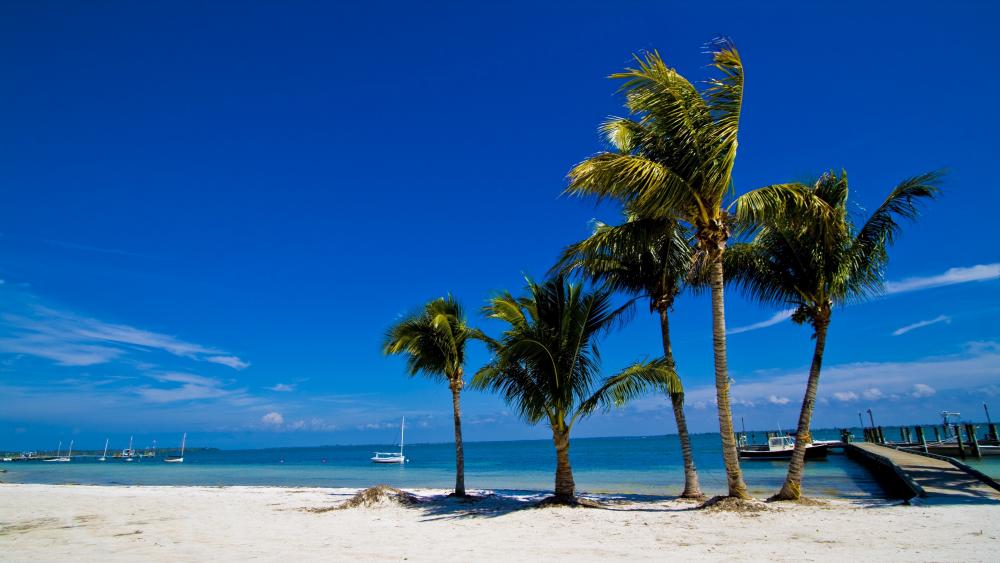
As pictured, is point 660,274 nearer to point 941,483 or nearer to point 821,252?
point 821,252

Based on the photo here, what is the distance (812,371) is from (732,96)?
6322 millimetres

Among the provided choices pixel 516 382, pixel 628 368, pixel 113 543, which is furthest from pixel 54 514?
pixel 628 368

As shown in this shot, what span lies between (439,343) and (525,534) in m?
7.66

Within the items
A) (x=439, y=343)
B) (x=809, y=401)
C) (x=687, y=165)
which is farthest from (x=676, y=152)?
(x=439, y=343)

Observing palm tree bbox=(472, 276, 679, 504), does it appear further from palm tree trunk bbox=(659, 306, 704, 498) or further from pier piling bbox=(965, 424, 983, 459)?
pier piling bbox=(965, 424, 983, 459)

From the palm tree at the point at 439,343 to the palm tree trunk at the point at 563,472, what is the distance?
409 cm

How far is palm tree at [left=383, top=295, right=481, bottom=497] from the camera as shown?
15750mm

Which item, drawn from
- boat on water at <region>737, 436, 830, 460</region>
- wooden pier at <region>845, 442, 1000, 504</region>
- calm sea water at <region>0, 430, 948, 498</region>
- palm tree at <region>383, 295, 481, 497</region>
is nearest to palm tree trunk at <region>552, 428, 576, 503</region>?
palm tree at <region>383, 295, 481, 497</region>

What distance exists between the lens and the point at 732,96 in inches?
403

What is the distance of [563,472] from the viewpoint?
12.3m

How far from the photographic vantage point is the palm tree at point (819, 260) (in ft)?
38.5

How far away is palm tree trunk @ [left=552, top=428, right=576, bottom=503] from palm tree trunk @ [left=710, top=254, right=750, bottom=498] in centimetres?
330

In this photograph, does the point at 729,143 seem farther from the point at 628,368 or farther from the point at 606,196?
the point at 628,368

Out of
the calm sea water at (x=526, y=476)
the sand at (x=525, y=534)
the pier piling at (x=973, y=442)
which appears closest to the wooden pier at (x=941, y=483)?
the calm sea water at (x=526, y=476)
